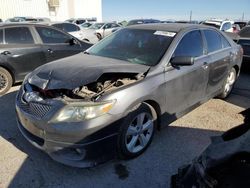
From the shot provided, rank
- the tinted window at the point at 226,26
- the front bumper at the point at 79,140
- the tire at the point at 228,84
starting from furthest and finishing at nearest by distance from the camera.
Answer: the tinted window at the point at 226,26
the tire at the point at 228,84
the front bumper at the point at 79,140

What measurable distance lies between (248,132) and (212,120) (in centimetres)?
272

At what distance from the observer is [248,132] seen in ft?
6.39

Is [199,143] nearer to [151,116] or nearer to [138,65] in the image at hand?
[151,116]

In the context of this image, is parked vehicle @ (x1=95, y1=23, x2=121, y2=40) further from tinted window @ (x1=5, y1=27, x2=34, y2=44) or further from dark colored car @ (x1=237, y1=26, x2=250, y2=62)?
tinted window @ (x1=5, y1=27, x2=34, y2=44)

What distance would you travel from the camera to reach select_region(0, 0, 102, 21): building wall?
2781 cm

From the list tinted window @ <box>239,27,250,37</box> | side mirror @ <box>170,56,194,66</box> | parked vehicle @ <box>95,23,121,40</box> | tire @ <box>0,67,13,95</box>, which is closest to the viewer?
side mirror @ <box>170,56,194,66</box>

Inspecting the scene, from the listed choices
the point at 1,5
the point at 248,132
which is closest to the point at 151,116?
the point at 248,132

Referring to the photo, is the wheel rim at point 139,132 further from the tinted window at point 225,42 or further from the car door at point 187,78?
the tinted window at point 225,42

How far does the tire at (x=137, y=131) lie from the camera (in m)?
3.05

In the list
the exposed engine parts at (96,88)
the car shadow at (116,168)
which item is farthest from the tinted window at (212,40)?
the exposed engine parts at (96,88)

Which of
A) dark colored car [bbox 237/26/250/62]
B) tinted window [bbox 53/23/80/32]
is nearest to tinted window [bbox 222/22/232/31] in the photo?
dark colored car [bbox 237/26/250/62]

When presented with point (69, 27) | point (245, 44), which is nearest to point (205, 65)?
point (245, 44)

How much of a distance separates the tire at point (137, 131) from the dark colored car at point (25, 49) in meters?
3.74

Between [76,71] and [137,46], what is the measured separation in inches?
45.0
